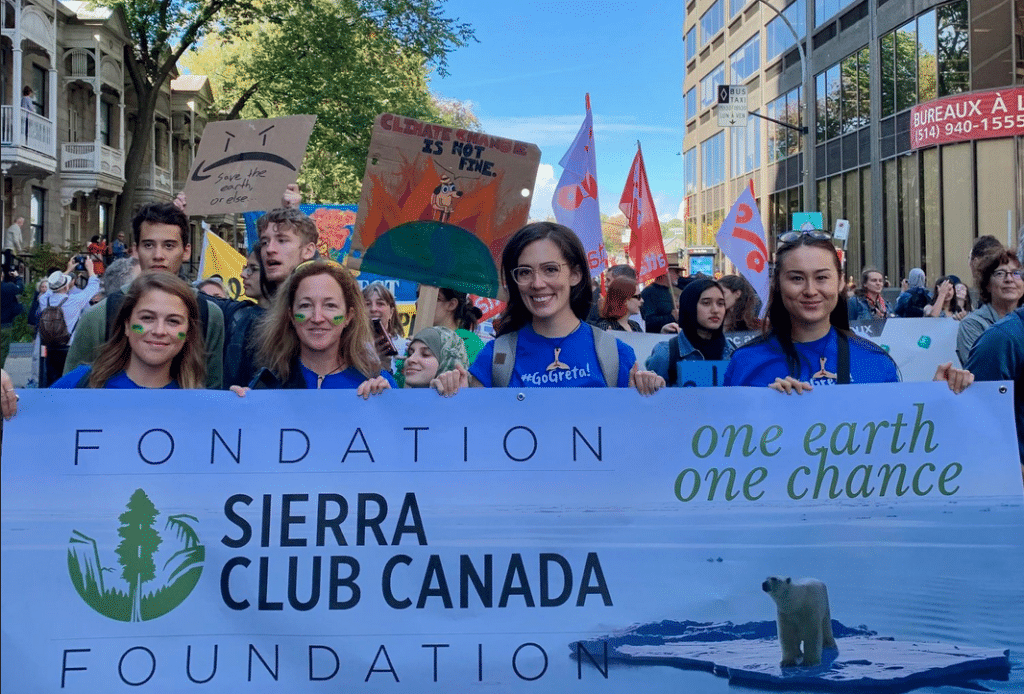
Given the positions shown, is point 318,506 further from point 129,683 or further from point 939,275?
point 939,275

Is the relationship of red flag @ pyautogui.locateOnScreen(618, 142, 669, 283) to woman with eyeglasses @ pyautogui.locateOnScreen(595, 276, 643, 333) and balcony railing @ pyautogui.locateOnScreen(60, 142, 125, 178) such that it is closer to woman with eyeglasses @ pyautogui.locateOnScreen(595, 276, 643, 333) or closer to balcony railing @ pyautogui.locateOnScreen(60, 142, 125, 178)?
woman with eyeglasses @ pyautogui.locateOnScreen(595, 276, 643, 333)

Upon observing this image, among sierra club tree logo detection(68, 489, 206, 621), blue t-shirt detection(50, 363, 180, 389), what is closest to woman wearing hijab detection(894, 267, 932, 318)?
blue t-shirt detection(50, 363, 180, 389)

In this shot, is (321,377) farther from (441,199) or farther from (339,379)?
(441,199)

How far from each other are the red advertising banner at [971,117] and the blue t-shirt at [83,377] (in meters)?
25.3

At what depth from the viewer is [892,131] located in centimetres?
3039

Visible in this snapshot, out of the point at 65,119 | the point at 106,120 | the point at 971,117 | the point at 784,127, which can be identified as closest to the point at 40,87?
the point at 65,119

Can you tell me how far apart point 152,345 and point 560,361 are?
51.5 inches

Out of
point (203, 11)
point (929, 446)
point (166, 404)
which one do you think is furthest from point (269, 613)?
point (203, 11)

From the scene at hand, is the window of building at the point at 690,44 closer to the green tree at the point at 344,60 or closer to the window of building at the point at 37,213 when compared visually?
the green tree at the point at 344,60

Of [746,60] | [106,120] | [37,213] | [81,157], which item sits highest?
[746,60]

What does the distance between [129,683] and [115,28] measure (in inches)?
1394

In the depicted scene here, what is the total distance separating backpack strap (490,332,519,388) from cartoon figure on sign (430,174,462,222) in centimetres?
211

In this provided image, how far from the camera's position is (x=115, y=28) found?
3519 cm

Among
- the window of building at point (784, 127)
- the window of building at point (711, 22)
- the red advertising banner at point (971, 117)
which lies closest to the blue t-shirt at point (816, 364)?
the red advertising banner at point (971, 117)
